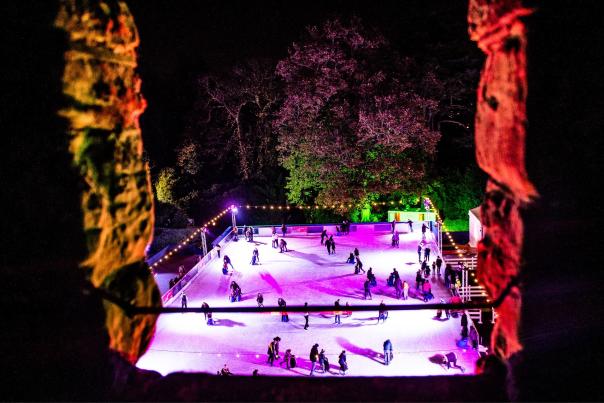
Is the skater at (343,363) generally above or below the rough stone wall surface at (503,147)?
below

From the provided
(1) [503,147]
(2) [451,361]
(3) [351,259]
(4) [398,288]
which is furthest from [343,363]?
(1) [503,147]

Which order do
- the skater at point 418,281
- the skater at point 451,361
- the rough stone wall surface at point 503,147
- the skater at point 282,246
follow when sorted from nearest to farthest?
1. the rough stone wall surface at point 503,147
2. the skater at point 451,361
3. the skater at point 418,281
4. the skater at point 282,246

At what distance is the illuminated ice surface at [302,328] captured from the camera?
39.0 feet

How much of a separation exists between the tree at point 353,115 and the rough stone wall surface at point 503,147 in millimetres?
19181

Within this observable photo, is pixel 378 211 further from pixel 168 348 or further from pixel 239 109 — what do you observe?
pixel 168 348

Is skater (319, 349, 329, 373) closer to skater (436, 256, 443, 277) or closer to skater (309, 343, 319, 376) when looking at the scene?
skater (309, 343, 319, 376)

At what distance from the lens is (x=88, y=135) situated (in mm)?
2160

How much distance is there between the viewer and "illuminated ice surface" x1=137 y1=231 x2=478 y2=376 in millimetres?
11883

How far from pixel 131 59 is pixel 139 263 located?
1104 mm

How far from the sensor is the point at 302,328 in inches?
551

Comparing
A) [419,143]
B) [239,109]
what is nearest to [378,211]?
[419,143]

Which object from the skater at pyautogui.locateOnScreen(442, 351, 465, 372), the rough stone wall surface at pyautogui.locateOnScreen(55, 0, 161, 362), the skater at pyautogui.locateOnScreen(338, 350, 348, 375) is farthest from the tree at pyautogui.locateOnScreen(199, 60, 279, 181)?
the rough stone wall surface at pyautogui.locateOnScreen(55, 0, 161, 362)

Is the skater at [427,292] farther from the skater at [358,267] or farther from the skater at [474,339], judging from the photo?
the skater at [358,267]

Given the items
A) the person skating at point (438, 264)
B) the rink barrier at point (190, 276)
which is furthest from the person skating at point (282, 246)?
the person skating at point (438, 264)
